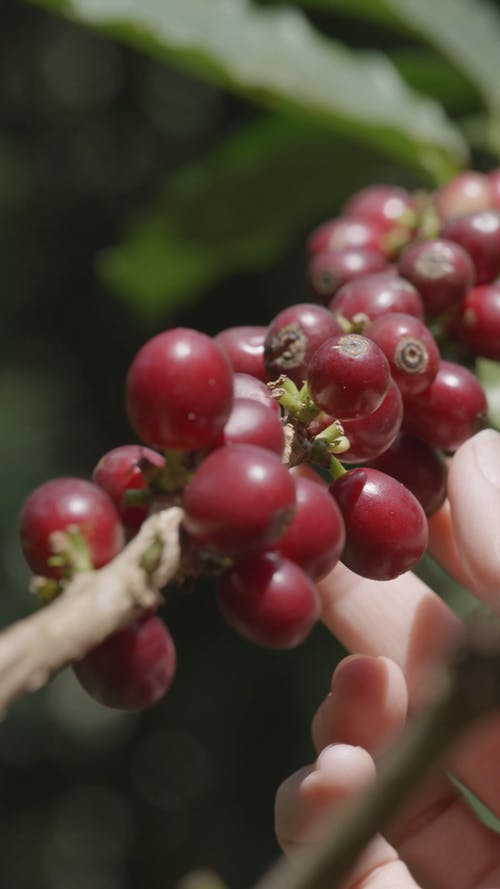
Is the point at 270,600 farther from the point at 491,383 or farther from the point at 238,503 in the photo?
the point at 491,383

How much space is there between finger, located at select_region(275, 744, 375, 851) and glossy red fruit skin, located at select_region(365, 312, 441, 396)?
0.36 meters

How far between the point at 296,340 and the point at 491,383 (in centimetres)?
31

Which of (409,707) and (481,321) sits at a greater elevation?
(481,321)

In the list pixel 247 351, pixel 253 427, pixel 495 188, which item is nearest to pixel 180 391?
pixel 253 427

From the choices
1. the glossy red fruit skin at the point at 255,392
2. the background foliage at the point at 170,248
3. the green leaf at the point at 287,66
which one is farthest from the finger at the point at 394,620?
the green leaf at the point at 287,66

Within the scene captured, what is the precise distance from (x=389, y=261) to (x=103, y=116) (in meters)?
3.45

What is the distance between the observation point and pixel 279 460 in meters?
0.72

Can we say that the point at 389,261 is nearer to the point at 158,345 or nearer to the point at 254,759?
the point at 158,345

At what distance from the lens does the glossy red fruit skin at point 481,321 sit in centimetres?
115

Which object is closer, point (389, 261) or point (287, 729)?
point (389, 261)

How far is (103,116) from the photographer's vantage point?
4.45m

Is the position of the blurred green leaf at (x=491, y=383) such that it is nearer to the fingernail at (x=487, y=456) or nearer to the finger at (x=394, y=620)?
the fingernail at (x=487, y=456)

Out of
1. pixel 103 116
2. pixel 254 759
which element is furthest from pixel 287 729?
pixel 103 116

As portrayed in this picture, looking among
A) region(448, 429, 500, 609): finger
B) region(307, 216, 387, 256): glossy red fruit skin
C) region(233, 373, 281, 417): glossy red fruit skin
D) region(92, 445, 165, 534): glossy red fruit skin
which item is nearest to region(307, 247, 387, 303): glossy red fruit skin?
region(307, 216, 387, 256): glossy red fruit skin
